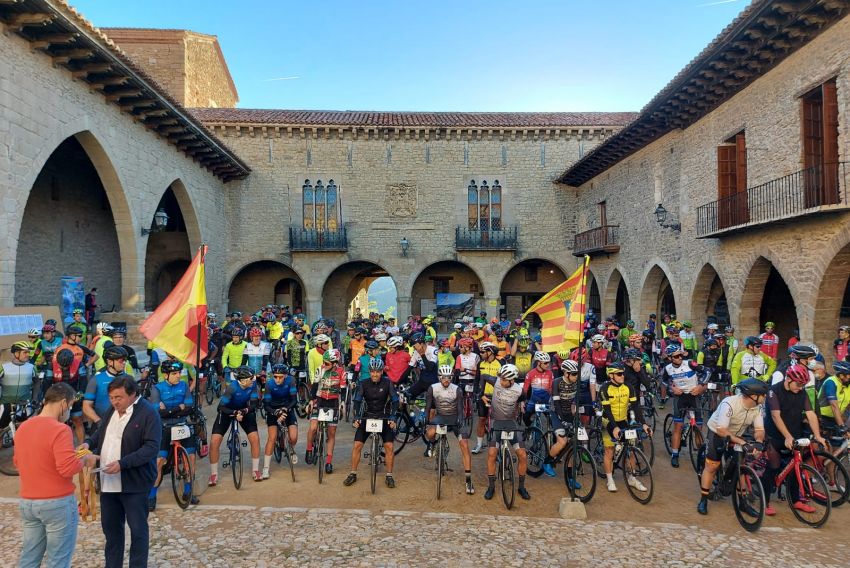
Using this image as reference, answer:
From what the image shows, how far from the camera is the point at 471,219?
24719 mm

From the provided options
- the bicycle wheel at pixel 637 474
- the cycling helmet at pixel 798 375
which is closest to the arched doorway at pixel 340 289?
the bicycle wheel at pixel 637 474

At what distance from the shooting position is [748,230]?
12.3 metres

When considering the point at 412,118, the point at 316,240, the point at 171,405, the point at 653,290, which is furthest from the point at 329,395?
the point at 412,118

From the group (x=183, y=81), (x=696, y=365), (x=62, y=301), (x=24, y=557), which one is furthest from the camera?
(x=183, y=81)

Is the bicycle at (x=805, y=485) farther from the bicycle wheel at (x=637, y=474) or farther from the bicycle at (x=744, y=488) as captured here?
the bicycle wheel at (x=637, y=474)

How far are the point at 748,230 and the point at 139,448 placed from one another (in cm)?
1335

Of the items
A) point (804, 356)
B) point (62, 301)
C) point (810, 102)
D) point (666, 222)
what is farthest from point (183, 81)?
point (804, 356)

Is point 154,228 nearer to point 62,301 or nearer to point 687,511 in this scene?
point 62,301

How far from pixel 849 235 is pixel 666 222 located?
705 cm

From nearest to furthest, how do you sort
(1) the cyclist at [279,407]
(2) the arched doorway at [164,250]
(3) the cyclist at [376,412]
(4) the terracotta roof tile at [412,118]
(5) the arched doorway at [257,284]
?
(3) the cyclist at [376,412], (1) the cyclist at [279,407], (2) the arched doorway at [164,250], (4) the terracotta roof tile at [412,118], (5) the arched doorway at [257,284]

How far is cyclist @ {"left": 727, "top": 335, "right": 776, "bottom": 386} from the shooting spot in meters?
8.11

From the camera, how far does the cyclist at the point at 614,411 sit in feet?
20.9

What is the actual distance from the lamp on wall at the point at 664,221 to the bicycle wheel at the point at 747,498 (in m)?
11.8

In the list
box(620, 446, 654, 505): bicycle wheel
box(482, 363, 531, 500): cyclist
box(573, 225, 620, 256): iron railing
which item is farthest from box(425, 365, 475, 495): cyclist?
box(573, 225, 620, 256): iron railing
